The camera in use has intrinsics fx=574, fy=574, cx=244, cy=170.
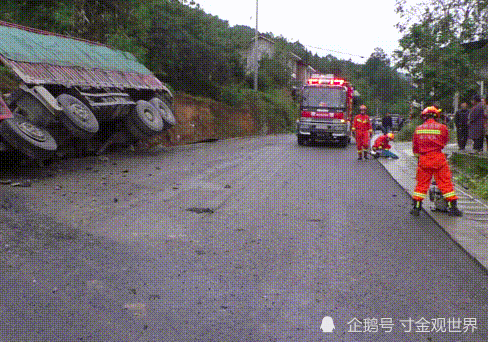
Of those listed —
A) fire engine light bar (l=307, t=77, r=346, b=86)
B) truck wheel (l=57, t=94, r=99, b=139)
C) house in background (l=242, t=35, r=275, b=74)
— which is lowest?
truck wheel (l=57, t=94, r=99, b=139)

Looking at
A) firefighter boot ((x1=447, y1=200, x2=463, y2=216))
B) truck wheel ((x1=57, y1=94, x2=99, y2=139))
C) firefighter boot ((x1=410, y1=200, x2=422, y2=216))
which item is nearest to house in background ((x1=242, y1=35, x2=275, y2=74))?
truck wheel ((x1=57, y1=94, x2=99, y2=139))

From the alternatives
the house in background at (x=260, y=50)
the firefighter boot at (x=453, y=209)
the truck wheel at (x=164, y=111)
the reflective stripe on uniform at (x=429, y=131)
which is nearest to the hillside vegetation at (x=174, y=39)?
the house in background at (x=260, y=50)

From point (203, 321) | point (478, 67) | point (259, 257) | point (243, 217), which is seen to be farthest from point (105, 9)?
point (203, 321)

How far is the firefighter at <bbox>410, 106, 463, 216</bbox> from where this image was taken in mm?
8648

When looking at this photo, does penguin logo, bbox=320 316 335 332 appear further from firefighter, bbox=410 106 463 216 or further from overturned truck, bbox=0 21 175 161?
overturned truck, bbox=0 21 175 161

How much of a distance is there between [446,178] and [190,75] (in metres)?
28.1

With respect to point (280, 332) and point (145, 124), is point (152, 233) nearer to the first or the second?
point (280, 332)

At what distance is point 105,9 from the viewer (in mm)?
25297

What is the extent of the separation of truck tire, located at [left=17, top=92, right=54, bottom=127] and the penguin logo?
33.3ft

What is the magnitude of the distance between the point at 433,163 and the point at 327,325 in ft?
15.9

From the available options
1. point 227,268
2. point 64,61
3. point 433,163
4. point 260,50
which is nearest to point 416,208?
point 433,163

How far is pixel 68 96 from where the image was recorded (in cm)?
1417

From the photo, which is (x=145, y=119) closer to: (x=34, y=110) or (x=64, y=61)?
(x=64, y=61)

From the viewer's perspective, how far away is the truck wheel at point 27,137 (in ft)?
37.4
